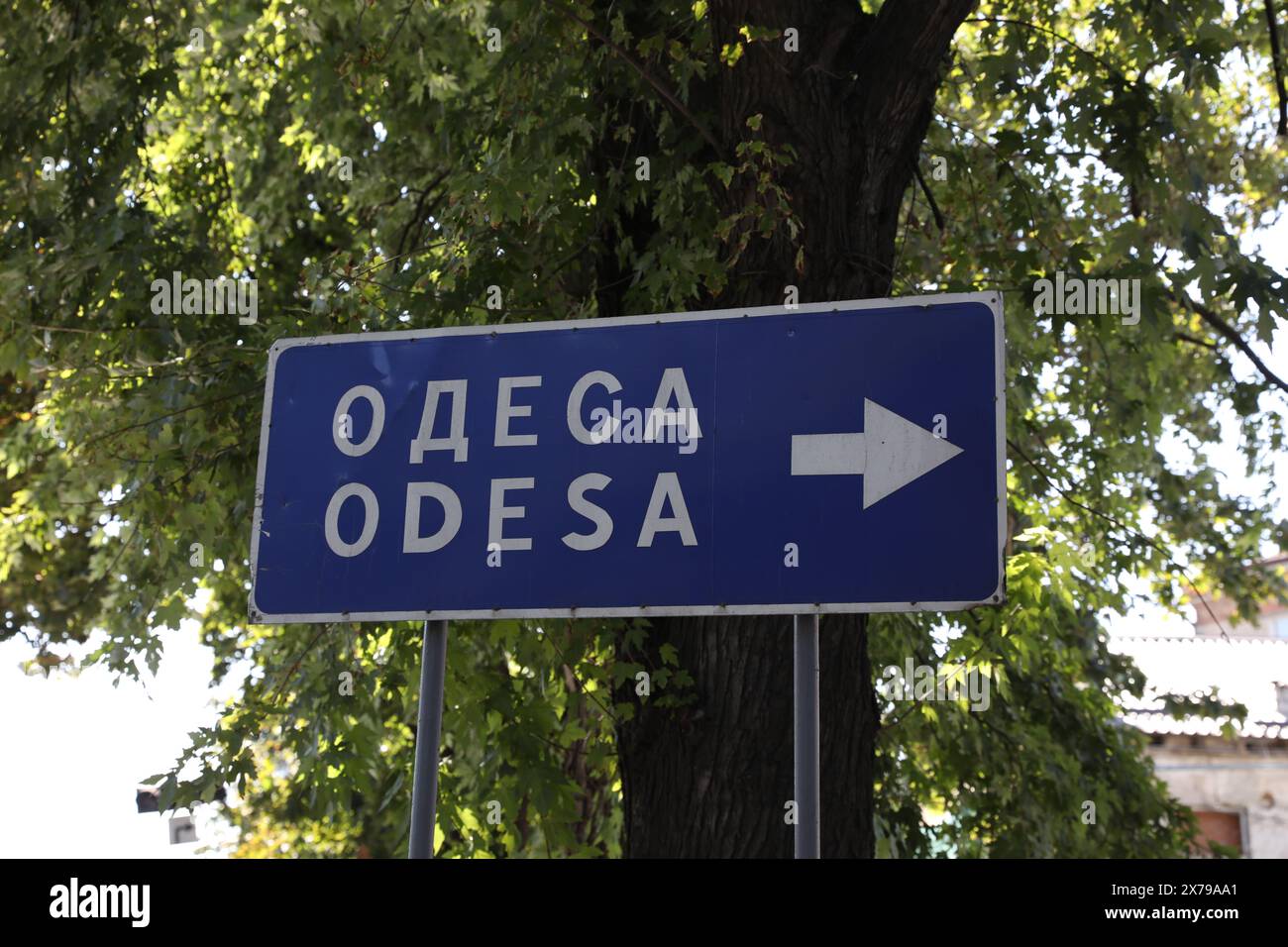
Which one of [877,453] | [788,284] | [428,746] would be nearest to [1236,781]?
[788,284]

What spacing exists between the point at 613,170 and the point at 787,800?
2620mm

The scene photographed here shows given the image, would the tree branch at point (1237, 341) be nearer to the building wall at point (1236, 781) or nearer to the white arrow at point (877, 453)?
the white arrow at point (877, 453)

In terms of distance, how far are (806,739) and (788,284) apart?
2.35m

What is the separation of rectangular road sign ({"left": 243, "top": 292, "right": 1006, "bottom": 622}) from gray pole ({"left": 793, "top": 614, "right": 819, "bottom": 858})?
0.07 meters

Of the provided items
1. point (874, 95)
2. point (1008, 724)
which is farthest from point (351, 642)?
point (1008, 724)

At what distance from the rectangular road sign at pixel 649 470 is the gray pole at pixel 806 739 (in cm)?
7

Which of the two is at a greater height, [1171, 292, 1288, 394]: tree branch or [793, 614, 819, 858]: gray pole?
[1171, 292, 1288, 394]: tree branch

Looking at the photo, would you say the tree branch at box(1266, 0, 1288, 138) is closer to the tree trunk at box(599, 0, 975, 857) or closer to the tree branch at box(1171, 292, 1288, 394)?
the tree branch at box(1171, 292, 1288, 394)

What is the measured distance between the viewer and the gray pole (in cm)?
237

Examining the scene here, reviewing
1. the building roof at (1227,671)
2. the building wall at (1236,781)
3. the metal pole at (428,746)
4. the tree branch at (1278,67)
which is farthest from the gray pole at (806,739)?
the building wall at (1236,781)

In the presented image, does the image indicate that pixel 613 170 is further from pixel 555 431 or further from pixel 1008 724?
pixel 1008 724

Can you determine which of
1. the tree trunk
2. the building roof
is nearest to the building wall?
the building roof

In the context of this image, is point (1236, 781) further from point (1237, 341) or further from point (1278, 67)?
point (1278, 67)

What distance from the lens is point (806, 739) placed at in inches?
97.1
